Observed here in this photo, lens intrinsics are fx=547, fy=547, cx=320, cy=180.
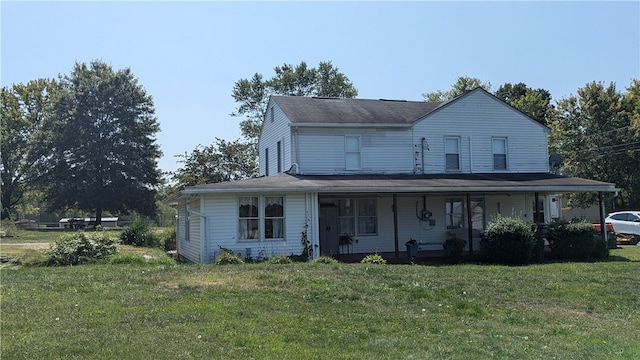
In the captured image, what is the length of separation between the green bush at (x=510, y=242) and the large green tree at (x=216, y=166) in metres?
26.4

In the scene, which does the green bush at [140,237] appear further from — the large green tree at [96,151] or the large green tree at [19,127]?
the large green tree at [19,127]

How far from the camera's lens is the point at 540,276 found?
1330 centimetres

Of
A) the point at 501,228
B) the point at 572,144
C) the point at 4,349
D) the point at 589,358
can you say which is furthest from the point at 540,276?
the point at 572,144

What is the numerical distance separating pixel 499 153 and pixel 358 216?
7228 millimetres

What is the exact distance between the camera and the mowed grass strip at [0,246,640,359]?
21.6ft

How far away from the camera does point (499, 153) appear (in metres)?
23.6

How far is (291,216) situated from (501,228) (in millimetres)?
6810

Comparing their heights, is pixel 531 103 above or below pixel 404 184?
above

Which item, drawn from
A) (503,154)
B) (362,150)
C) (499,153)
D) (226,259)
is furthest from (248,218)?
(503,154)

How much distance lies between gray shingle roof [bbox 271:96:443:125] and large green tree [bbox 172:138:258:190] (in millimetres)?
18153

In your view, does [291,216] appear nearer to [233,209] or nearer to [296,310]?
[233,209]

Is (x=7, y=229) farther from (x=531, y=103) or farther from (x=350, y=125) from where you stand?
(x=531, y=103)

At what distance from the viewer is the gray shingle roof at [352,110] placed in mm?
21469

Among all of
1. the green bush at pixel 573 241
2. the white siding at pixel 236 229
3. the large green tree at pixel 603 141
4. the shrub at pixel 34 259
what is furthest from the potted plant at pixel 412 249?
the large green tree at pixel 603 141
